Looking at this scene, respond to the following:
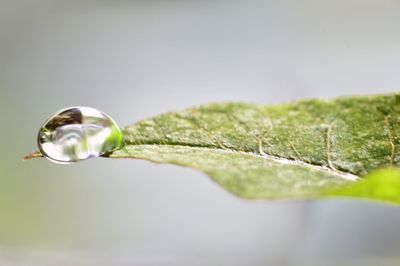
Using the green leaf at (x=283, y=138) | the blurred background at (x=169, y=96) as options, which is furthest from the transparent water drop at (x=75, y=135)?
the blurred background at (x=169, y=96)

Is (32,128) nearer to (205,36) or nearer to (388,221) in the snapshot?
(205,36)

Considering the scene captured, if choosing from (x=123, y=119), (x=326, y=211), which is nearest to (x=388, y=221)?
(x=326, y=211)

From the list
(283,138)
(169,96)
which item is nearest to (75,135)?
(283,138)

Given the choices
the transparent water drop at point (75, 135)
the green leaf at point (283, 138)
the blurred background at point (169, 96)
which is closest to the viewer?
the green leaf at point (283, 138)

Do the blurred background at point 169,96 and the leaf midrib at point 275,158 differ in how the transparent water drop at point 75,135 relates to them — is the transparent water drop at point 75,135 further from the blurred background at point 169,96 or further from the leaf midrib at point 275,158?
the blurred background at point 169,96

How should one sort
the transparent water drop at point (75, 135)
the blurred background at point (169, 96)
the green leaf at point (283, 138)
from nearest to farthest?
the green leaf at point (283, 138) → the transparent water drop at point (75, 135) → the blurred background at point (169, 96)

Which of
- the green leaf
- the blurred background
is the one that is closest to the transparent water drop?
the green leaf

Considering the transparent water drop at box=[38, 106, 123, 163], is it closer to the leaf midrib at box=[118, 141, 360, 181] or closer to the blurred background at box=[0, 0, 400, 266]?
the leaf midrib at box=[118, 141, 360, 181]
